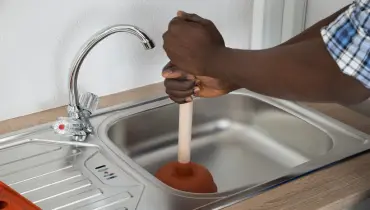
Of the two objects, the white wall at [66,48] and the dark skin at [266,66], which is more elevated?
the white wall at [66,48]

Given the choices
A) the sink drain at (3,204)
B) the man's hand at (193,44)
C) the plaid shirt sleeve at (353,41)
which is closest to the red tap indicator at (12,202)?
the sink drain at (3,204)

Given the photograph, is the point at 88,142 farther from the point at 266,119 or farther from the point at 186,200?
the point at 266,119

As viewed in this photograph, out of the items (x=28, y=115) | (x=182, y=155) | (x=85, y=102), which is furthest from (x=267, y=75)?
(x=28, y=115)

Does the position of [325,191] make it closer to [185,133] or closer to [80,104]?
[185,133]

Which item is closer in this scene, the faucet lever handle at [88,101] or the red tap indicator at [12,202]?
the red tap indicator at [12,202]

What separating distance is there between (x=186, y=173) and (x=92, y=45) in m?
0.30

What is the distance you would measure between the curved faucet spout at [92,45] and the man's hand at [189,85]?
0.21ft

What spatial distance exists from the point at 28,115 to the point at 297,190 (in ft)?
1.89

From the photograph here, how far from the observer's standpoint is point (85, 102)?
3.78ft

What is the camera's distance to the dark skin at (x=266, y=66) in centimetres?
76

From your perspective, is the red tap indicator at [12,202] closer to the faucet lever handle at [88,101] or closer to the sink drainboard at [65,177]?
the sink drainboard at [65,177]

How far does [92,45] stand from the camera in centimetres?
110

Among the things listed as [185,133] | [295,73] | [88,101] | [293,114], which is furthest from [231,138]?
[295,73]

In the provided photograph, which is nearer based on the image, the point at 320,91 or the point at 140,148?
the point at 320,91
